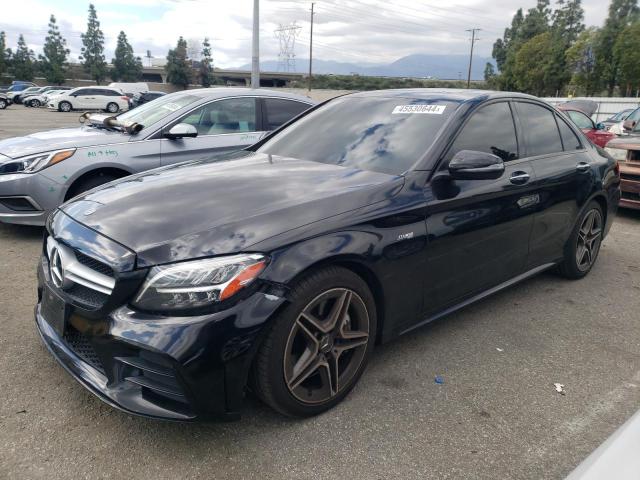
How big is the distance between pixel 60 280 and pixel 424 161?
2.02m

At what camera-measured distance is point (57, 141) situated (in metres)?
5.10

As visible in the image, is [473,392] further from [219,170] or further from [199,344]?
[219,170]

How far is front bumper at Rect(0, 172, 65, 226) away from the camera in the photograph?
4.76 m

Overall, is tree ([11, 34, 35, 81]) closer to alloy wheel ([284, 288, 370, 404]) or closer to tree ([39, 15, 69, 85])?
tree ([39, 15, 69, 85])

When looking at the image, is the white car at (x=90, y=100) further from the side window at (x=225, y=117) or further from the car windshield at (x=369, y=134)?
the car windshield at (x=369, y=134)

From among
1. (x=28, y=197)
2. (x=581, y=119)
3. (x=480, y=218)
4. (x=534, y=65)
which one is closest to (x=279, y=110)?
(x=28, y=197)

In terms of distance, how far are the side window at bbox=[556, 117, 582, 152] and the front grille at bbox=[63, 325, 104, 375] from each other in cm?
379

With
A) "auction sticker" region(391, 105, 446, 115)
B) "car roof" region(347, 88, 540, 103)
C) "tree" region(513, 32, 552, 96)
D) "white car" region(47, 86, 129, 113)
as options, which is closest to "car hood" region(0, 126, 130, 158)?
"car roof" region(347, 88, 540, 103)

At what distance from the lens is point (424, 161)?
2.91m

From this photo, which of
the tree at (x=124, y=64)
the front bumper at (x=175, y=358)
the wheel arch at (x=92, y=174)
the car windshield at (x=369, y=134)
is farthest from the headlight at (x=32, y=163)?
the tree at (x=124, y=64)

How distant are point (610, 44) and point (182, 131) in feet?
152

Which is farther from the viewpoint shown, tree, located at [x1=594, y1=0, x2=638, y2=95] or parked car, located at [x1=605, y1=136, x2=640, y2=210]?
tree, located at [x1=594, y1=0, x2=638, y2=95]

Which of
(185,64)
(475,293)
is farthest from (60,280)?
(185,64)

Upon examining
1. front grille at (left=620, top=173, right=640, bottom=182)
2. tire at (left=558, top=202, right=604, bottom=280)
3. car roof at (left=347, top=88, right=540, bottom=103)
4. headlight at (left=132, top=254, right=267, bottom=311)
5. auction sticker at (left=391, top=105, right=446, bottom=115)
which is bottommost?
tire at (left=558, top=202, right=604, bottom=280)
